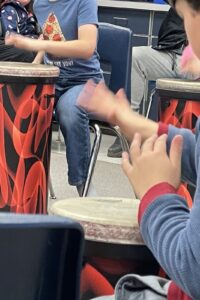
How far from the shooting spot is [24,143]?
2199 mm

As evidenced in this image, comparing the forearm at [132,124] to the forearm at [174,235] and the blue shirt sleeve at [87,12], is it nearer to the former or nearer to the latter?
the forearm at [174,235]

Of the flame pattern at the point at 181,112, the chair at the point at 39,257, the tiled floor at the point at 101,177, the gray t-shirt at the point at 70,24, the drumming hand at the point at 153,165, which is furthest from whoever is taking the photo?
the tiled floor at the point at 101,177

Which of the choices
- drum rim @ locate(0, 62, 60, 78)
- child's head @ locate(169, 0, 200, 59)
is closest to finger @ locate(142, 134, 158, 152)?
child's head @ locate(169, 0, 200, 59)

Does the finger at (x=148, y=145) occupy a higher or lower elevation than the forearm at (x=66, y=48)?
higher

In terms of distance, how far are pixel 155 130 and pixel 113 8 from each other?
11.7 feet

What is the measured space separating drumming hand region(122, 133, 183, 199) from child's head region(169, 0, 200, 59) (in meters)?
0.16

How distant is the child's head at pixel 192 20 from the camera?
2.81 feet

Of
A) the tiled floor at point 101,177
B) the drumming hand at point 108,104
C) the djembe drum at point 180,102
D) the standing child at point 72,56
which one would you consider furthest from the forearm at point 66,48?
the drumming hand at point 108,104

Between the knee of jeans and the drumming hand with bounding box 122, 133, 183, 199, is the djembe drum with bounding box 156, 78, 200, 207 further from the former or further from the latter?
the drumming hand with bounding box 122, 133, 183, 199

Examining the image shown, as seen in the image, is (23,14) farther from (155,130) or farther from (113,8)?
(155,130)

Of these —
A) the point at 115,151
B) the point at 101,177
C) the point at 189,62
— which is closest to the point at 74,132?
the point at 101,177

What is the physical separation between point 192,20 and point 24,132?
54.3 inches

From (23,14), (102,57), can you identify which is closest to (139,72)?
(23,14)

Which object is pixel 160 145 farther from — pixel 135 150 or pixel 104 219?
pixel 104 219
